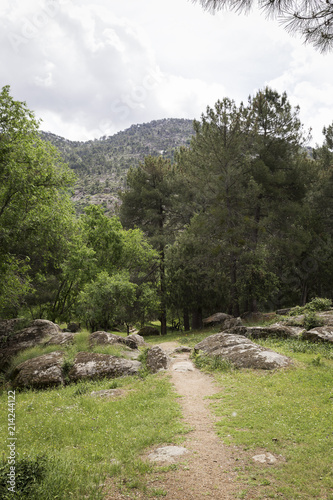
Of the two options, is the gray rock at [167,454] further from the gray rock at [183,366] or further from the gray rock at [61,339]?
the gray rock at [61,339]

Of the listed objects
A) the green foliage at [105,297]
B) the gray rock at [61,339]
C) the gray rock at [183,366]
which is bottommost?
the gray rock at [183,366]

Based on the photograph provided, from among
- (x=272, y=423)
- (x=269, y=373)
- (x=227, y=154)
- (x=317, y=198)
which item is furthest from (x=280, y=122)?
(x=272, y=423)

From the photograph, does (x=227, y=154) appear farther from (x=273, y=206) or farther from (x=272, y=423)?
(x=272, y=423)

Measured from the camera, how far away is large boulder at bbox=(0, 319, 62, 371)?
15801mm

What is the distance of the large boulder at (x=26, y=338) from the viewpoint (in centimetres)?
1580

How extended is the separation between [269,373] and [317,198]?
26.3 meters

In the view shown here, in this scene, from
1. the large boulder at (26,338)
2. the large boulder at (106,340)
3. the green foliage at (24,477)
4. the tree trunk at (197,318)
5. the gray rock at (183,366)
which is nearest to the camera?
the green foliage at (24,477)

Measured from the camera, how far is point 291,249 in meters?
25.4

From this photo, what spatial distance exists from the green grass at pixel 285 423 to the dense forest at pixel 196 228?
11.0 metres

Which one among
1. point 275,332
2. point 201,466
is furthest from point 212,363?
point 201,466

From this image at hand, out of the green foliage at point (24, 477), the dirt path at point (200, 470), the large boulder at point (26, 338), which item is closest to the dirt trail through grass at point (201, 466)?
the dirt path at point (200, 470)

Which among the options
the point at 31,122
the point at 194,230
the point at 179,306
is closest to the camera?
the point at 31,122

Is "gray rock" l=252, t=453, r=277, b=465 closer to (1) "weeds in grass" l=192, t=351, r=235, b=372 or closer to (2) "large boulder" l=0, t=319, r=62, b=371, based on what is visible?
(1) "weeds in grass" l=192, t=351, r=235, b=372

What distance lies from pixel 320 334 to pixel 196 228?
45.7 feet
